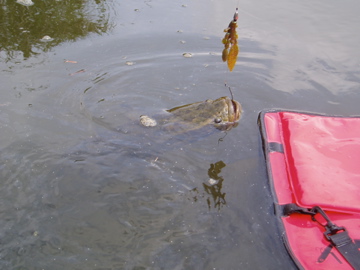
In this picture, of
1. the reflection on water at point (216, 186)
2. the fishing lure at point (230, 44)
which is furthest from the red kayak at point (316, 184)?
the fishing lure at point (230, 44)

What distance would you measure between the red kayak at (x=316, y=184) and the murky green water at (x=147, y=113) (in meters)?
0.20

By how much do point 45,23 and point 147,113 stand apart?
3.34m

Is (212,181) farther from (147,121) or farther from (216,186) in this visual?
(147,121)

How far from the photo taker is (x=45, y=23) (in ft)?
20.3

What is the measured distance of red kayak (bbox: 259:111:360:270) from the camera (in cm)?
254

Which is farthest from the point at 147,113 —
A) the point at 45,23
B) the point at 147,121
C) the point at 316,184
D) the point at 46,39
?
the point at 45,23

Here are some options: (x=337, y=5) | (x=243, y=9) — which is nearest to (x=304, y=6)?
(x=337, y=5)

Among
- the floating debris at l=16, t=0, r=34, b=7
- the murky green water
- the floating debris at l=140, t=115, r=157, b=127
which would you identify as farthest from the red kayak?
the floating debris at l=16, t=0, r=34, b=7

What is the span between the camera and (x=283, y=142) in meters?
3.69

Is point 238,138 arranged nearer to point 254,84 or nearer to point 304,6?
point 254,84

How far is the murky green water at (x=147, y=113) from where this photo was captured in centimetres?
283

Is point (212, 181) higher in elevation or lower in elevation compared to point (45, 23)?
lower

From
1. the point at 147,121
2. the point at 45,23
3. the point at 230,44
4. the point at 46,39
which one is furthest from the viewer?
the point at 45,23

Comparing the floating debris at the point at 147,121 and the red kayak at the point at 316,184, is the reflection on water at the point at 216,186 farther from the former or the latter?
the floating debris at the point at 147,121
